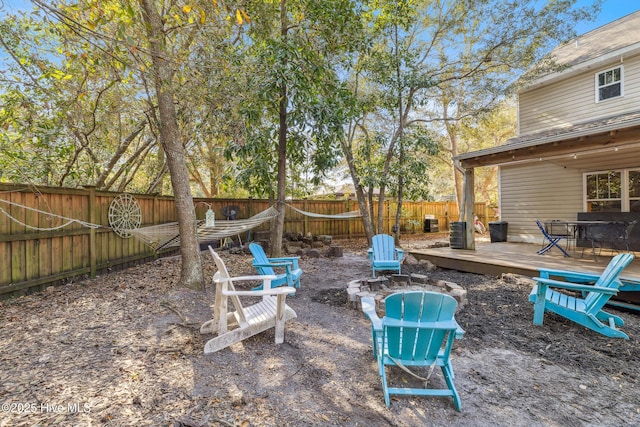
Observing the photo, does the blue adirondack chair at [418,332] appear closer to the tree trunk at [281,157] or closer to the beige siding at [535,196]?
the tree trunk at [281,157]

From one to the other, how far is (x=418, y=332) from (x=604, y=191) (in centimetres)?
718

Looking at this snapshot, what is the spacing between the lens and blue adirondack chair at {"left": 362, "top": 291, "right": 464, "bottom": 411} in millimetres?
1843

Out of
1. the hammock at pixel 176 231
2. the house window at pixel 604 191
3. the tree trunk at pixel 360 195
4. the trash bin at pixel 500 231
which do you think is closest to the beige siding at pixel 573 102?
the house window at pixel 604 191

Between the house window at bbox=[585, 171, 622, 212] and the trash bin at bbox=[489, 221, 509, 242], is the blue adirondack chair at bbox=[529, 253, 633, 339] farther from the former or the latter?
the trash bin at bbox=[489, 221, 509, 242]

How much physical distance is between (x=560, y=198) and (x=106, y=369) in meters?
8.83

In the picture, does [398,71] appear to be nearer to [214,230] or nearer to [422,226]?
[214,230]

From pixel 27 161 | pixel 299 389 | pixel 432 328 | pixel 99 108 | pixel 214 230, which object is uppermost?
pixel 99 108

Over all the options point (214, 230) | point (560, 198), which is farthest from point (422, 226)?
point (214, 230)

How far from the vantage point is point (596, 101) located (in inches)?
256

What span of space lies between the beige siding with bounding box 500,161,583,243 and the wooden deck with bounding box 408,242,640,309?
1.23 metres

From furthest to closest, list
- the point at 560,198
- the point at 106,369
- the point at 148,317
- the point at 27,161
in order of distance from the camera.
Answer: the point at 560,198 → the point at 27,161 → the point at 148,317 → the point at 106,369

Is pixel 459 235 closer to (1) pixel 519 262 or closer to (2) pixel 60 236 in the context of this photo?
(1) pixel 519 262

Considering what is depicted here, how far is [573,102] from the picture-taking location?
22.6ft

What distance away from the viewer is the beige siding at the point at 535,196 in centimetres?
700
